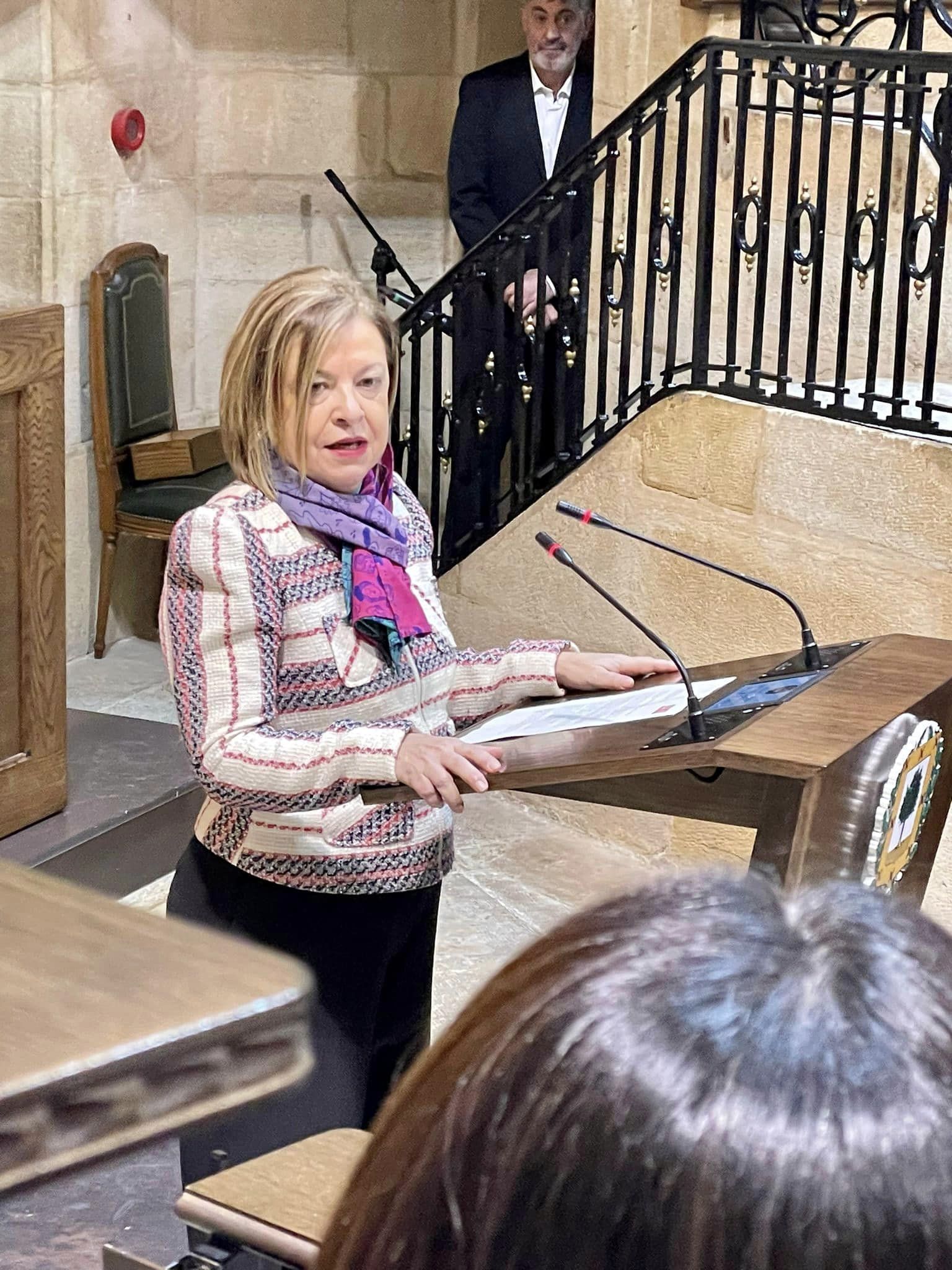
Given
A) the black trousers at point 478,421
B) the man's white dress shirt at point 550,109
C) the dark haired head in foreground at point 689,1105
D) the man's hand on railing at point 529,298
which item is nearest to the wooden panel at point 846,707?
the dark haired head in foreground at point 689,1105

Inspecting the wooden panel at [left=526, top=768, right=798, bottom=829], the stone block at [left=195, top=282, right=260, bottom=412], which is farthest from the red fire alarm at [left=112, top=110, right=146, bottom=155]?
the wooden panel at [left=526, top=768, right=798, bottom=829]

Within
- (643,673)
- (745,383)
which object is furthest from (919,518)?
(643,673)

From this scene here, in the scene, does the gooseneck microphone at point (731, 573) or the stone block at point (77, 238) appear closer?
the gooseneck microphone at point (731, 573)

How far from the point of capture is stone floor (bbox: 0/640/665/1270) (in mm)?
2848

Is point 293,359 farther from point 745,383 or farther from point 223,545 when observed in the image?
point 745,383

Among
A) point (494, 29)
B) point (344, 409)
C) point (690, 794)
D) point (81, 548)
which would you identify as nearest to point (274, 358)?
point (344, 409)

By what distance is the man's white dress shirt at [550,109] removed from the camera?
547 centimetres

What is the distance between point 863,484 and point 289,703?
1.99 meters

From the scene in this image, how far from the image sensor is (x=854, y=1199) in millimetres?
459

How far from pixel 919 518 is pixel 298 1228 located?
262 cm

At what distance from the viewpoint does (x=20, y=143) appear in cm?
530

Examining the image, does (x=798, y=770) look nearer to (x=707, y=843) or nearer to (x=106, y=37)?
(x=707, y=843)

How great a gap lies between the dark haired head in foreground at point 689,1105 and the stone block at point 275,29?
5926mm

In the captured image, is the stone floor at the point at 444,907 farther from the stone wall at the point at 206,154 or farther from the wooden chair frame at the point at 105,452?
the stone wall at the point at 206,154
